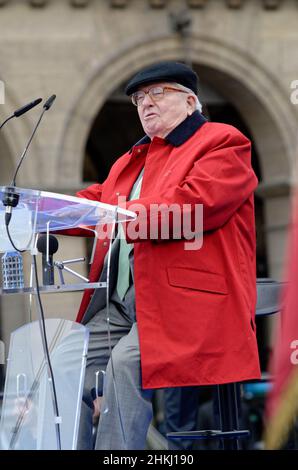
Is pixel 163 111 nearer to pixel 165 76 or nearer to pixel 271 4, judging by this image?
pixel 165 76

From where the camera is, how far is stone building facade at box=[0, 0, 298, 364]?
40.3 feet

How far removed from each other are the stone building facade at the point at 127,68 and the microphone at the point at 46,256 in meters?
7.22

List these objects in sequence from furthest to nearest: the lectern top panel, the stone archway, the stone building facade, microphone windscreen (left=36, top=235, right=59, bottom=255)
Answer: the stone archway < the stone building facade < microphone windscreen (left=36, top=235, right=59, bottom=255) < the lectern top panel

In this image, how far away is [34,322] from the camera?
13.5ft

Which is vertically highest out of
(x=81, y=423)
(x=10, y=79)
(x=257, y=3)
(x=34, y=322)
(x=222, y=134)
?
(x=257, y=3)

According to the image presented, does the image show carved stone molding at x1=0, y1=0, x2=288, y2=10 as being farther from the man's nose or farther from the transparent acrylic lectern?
the transparent acrylic lectern

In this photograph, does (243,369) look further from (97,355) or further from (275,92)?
(275,92)

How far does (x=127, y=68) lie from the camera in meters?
12.9

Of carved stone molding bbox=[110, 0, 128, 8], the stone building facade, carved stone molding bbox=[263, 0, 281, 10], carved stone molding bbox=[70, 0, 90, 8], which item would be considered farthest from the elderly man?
carved stone molding bbox=[263, 0, 281, 10]

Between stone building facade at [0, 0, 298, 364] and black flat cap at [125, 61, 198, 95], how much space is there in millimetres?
7075

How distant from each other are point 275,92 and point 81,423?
9664mm

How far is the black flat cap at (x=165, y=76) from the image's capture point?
4.28 meters

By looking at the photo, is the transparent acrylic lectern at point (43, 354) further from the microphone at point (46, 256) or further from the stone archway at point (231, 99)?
the stone archway at point (231, 99)

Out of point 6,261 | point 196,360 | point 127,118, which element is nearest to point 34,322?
point 6,261
